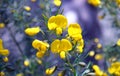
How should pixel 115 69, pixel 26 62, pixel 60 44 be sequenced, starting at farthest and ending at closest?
1. pixel 26 62
2. pixel 115 69
3. pixel 60 44

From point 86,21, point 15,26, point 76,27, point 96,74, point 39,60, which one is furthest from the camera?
point 86,21

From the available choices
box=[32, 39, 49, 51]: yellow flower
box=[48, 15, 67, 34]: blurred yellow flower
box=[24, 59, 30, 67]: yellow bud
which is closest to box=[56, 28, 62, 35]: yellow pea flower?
box=[48, 15, 67, 34]: blurred yellow flower

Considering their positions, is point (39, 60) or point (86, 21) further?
point (86, 21)

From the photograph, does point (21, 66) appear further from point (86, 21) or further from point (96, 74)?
point (86, 21)

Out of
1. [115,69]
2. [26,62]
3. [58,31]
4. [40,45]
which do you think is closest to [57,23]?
[58,31]

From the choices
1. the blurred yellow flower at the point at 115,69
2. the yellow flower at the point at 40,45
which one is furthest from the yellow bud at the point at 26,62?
the yellow flower at the point at 40,45

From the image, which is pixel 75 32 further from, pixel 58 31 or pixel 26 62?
pixel 26 62

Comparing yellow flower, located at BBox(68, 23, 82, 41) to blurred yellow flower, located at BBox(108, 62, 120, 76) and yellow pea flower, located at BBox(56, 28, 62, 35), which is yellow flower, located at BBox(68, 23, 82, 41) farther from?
blurred yellow flower, located at BBox(108, 62, 120, 76)

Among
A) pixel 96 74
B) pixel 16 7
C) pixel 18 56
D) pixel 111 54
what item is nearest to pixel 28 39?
pixel 18 56

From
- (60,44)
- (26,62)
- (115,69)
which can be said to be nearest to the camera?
(60,44)

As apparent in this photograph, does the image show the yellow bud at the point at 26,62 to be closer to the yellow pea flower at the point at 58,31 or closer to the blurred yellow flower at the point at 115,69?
the blurred yellow flower at the point at 115,69
